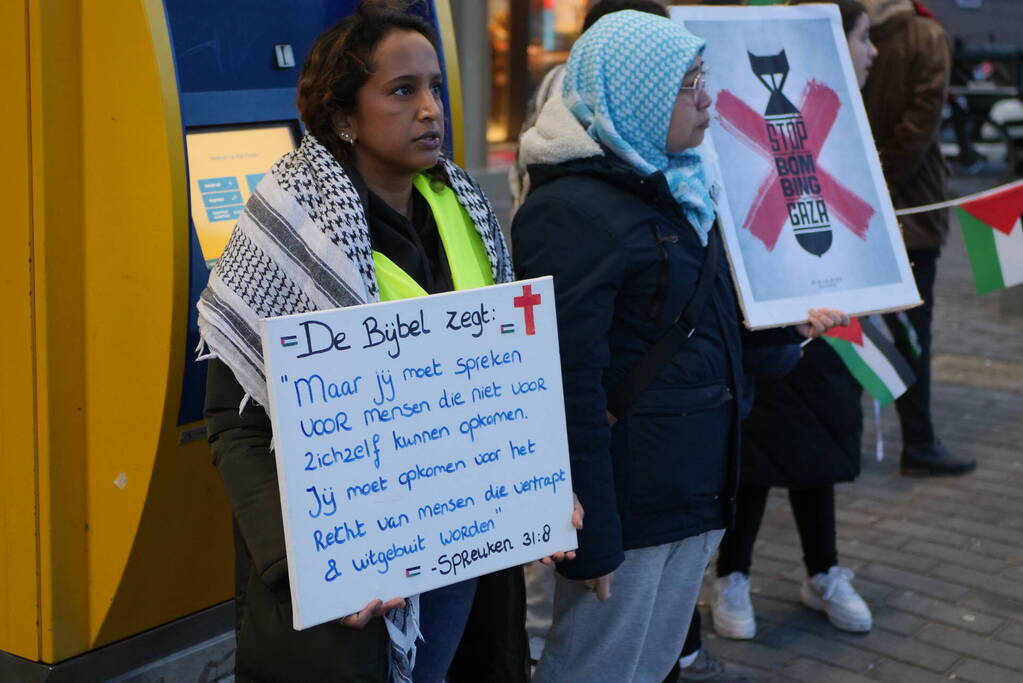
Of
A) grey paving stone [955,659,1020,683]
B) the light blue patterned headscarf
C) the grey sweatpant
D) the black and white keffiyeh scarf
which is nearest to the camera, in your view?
the black and white keffiyeh scarf

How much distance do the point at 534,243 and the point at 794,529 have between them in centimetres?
277

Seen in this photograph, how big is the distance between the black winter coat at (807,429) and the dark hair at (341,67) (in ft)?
6.80

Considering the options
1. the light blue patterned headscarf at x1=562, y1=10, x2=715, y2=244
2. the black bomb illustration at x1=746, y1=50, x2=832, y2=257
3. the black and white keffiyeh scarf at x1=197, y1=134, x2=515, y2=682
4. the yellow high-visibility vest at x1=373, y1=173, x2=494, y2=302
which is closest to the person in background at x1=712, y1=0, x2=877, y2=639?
the black bomb illustration at x1=746, y1=50, x2=832, y2=257

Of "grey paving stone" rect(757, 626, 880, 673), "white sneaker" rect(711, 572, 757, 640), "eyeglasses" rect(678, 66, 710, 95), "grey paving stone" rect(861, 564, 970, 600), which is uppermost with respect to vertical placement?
"eyeglasses" rect(678, 66, 710, 95)

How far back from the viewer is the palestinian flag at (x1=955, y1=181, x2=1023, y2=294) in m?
4.01

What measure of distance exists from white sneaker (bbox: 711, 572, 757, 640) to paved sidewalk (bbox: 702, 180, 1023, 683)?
0.12 feet

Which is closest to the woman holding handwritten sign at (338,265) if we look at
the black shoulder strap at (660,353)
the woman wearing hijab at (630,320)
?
the woman wearing hijab at (630,320)

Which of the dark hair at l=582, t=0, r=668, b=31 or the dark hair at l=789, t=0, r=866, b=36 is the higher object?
the dark hair at l=582, t=0, r=668, b=31

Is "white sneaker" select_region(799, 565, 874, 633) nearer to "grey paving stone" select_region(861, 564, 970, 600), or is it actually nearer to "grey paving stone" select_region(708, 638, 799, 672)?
"grey paving stone" select_region(708, 638, 799, 672)

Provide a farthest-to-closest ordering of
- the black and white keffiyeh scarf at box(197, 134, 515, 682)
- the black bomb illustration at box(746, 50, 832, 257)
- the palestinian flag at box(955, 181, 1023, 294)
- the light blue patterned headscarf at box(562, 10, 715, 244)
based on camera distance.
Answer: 1. the palestinian flag at box(955, 181, 1023, 294)
2. the black bomb illustration at box(746, 50, 832, 257)
3. the light blue patterned headscarf at box(562, 10, 715, 244)
4. the black and white keffiyeh scarf at box(197, 134, 515, 682)

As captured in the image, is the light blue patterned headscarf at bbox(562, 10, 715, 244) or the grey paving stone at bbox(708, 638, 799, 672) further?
the grey paving stone at bbox(708, 638, 799, 672)

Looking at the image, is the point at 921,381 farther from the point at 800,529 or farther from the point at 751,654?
the point at 751,654

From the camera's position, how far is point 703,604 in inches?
171

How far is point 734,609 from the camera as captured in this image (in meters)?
4.08
